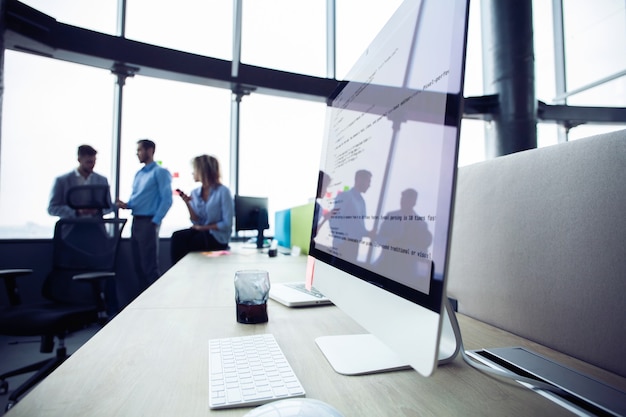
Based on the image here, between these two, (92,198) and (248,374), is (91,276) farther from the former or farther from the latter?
(248,374)

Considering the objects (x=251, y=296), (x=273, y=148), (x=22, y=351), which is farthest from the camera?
(x=273, y=148)

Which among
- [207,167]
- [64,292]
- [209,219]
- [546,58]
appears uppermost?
[546,58]

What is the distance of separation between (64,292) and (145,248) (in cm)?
124

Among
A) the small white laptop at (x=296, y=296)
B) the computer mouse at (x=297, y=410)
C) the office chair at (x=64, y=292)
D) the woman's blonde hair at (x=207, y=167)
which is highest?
the woman's blonde hair at (x=207, y=167)

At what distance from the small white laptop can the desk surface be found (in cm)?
10

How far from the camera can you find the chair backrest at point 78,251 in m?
1.90

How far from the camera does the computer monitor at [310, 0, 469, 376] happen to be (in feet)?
1.16

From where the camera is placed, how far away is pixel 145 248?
314cm

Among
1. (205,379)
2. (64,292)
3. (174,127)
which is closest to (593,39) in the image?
(174,127)

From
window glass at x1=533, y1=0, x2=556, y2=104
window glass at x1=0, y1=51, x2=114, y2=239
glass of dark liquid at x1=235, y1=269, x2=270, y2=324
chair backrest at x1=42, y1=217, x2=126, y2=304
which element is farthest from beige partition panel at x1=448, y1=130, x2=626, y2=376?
window glass at x1=533, y1=0, x2=556, y2=104

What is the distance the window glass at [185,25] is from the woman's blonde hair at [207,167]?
5.29ft

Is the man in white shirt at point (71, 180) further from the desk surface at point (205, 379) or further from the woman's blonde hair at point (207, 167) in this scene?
the desk surface at point (205, 379)

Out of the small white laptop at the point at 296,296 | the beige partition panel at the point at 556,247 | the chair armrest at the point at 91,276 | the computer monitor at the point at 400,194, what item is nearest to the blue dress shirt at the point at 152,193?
the chair armrest at the point at 91,276

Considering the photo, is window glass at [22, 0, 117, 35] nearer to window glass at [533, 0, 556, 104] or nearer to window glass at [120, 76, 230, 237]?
window glass at [120, 76, 230, 237]
